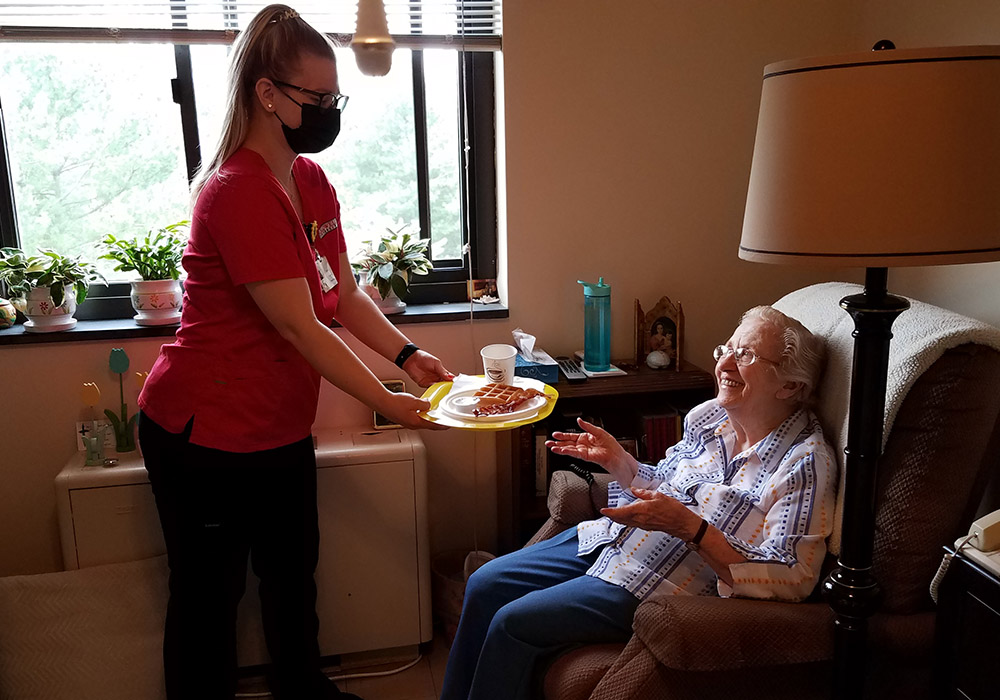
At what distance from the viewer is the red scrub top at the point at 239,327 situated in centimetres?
163

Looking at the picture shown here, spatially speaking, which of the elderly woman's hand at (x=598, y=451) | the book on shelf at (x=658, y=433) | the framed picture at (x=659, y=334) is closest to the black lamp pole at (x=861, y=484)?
the elderly woman's hand at (x=598, y=451)

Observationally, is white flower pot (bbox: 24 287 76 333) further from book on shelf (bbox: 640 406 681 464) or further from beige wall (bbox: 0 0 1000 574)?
book on shelf (bbox: 640 406 681 464)

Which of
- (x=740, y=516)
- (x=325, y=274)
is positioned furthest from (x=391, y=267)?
(x=740, y=516)

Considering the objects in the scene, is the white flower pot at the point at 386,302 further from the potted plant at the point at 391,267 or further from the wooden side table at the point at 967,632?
the wooden side table at the point at 967,632

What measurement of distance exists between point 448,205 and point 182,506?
4.04ft

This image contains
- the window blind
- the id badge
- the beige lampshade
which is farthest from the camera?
the window blind

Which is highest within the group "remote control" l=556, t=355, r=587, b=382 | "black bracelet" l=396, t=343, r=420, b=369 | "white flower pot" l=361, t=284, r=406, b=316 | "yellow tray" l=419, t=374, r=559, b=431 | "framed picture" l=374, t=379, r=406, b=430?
"white flower pot" l=361, t=284, r=406, b=316

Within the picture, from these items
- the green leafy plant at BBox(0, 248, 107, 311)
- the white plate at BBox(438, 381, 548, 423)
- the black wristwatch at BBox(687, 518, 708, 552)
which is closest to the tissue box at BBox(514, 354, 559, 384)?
the white plate at BBox(438, 381, 548, 423)

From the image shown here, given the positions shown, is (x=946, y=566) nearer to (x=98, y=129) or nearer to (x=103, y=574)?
(x=103, y=574)

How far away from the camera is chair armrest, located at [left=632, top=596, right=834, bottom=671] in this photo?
1.43 metres

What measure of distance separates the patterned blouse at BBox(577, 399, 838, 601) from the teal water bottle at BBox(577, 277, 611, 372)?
538 mm

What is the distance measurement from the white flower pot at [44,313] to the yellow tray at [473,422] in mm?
1047

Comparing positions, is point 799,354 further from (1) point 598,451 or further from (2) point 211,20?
(2) point 211,20

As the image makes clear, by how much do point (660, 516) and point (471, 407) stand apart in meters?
0.51
